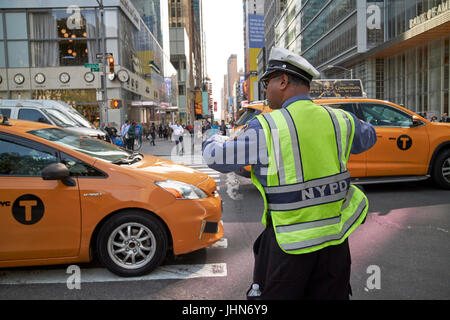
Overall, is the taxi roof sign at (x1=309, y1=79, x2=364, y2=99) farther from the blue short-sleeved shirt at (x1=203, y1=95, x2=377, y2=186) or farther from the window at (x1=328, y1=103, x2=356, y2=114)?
the blue short-sleeved shirt at (x1=203, y1=95, x2=377, y2=186)

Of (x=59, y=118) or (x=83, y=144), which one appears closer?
(x=83, y=144)

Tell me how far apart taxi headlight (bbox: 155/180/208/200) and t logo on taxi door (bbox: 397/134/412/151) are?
17.5ft

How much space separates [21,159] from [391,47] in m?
36.4

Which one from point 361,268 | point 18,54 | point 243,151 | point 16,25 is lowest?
point 361,268

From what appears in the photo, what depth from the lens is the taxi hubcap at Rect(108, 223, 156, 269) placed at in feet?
12.9

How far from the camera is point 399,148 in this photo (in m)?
7.89

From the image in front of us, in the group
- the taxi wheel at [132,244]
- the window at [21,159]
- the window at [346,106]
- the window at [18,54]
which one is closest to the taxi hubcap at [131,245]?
the taxi wheel at [132,244]

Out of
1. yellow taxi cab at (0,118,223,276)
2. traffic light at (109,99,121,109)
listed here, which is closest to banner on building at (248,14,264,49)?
traffic light at (109,99,121,109)

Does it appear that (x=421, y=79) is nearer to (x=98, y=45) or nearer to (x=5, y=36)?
(x=98, y=45)

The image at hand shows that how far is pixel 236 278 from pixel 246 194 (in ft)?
15.2

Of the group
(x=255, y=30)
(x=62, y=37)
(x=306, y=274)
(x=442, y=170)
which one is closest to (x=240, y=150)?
(x=306, y=274)

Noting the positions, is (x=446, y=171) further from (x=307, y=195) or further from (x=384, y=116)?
(x=307, y=195)

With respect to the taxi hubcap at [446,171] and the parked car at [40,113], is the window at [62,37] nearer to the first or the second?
the parked car at [40,113]
